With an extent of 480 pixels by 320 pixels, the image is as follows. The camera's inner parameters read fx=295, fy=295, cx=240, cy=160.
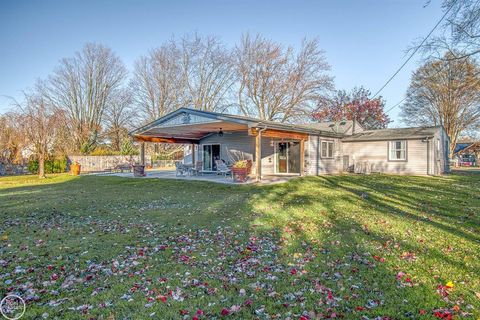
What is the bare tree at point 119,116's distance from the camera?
32438 mm

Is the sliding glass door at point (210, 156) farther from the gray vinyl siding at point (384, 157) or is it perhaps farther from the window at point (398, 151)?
the window at point (398, 151)

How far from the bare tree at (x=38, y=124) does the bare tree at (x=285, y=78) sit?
19.2m

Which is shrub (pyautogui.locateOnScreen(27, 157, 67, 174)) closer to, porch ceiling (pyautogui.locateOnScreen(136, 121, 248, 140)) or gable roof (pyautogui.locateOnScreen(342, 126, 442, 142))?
porch ceiling (pyautogui.locateOnScreen(136, 121, 248, 140))

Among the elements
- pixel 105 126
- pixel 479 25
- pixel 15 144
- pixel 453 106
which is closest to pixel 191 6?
pixel 479 25

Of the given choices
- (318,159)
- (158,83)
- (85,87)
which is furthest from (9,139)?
(318,159)

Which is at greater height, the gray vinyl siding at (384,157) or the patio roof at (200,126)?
the patio roof at (200,126)

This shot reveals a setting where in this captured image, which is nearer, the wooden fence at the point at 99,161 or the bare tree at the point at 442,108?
the wooden fence at the point at 99,161

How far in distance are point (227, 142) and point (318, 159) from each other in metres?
5.58

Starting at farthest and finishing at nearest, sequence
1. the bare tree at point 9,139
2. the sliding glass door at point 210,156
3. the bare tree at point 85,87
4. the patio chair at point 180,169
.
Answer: the bare tree at point 85,87 < the bare tree at point 9,139 < the sliding glass door at point 210,156 < the patio chair at point 180,169

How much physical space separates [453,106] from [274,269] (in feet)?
116

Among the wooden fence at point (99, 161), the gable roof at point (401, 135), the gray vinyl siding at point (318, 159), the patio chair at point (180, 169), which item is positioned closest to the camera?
the gray vinyl siding at point (318, 159)

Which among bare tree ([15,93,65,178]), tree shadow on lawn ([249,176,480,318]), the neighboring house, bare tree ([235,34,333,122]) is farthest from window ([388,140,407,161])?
the neighboring house

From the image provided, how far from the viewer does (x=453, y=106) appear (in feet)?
101

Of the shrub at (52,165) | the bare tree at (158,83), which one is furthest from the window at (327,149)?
the shrub at (52,165)
